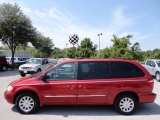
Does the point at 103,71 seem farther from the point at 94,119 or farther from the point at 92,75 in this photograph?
the point at 94,119

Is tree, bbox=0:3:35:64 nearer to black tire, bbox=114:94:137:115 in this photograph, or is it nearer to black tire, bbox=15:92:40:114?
black tire, bbox=15:92:40:114

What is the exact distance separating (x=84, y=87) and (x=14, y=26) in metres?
23.4

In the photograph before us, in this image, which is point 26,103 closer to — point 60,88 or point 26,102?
point 26,102

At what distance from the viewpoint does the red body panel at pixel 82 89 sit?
6.35 meters

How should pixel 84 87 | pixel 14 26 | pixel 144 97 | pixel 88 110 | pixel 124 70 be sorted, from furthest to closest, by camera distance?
pixel 14 26
pixel 88 110
pixel 124 70
pixel 144 97
pixel 84 87

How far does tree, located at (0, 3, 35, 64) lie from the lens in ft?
88.5

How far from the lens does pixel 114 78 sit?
6488mm

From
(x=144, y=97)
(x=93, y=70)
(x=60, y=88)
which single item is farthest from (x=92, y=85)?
(x=144, y=97)

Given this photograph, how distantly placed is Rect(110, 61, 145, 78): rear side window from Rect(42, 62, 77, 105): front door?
1281 mm

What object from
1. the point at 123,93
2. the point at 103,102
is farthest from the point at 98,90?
the point at 123,93

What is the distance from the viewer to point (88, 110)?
6.84m

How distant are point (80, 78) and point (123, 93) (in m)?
1.45

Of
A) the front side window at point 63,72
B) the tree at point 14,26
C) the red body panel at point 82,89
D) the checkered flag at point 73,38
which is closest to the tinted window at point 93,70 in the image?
the red body panel at point 82,89

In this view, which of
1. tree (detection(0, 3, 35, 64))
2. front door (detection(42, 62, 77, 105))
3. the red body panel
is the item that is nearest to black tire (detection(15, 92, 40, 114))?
the red body panel
